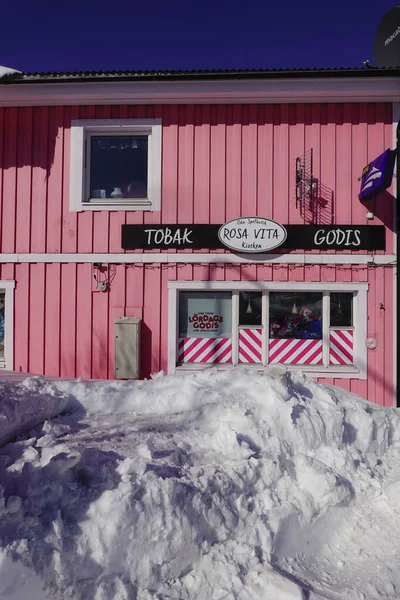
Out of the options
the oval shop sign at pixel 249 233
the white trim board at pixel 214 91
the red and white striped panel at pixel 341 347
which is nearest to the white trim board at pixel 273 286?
the oval shop sign at pixel 249 233

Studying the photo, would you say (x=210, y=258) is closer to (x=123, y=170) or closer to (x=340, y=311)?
(x=123, y=170)

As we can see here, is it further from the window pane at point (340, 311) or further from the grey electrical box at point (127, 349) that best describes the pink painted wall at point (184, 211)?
the window pane at point (340, 311)

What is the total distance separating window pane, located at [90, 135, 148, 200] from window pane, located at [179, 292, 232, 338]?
2.36m

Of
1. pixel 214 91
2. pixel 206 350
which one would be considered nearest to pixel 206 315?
pixel 206 350

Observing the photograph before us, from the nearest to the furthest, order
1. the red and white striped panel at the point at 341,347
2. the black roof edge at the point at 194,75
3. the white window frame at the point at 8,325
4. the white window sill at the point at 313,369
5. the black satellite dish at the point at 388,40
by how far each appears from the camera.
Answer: the black roof edge at the point at 194,75 < the white window sill at the point at 313,369 < the red and white striped panel at the point at 341,347 < the white window frame at the point at 8,325 < the black satellite dish at the point at 388,40

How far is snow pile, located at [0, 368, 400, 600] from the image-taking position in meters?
1.97

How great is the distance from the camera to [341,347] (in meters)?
6.07

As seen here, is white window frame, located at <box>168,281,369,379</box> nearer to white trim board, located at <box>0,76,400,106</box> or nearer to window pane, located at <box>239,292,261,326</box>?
window pane, located at <box>239,292,261,326</box>

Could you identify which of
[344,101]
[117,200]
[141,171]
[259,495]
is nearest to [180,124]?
[141,171]

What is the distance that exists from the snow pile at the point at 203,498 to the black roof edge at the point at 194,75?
532 cm

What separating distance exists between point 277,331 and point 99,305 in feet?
11.2

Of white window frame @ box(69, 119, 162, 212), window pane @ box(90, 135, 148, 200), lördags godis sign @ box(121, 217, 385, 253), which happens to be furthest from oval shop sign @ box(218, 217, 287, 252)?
window pane @ box(90, 135, 148, 200)

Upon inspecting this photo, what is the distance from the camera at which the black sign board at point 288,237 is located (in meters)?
5.98

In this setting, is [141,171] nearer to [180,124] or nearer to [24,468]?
[180,124]
